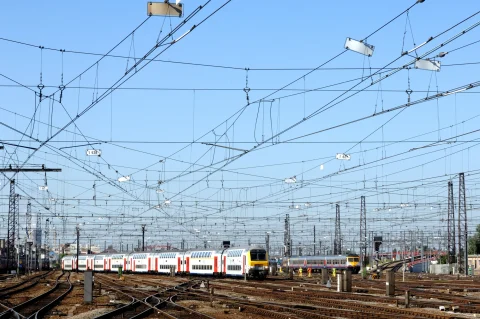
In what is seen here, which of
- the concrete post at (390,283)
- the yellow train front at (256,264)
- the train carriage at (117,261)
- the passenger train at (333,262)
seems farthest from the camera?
the passenger train at (333,262)

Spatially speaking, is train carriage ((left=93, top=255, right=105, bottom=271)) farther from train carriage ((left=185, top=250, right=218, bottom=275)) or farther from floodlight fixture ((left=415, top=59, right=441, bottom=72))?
floodlight fixture ((left=415, top=59, right=441, bottom=72))

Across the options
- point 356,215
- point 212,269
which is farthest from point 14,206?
point 356,215

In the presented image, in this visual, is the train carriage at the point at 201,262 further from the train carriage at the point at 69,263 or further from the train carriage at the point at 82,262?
the train carriage at the point at 69,263

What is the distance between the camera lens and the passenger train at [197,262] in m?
63.0

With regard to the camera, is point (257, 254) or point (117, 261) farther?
point (117, 261)

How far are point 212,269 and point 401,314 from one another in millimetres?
46414

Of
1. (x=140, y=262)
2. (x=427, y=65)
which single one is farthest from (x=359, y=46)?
(x=140, y=262)

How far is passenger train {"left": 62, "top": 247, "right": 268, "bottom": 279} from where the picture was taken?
63000mm

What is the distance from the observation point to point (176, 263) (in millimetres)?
79188

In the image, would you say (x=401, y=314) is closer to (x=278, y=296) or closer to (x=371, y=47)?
(x=371, y=47)

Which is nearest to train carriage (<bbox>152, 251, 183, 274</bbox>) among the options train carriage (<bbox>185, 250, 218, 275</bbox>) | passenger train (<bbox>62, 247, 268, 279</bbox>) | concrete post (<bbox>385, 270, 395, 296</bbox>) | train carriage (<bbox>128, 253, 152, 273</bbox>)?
passenger train (<bbox>62, 247, 268, 279</bbox>)

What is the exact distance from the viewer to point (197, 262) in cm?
7388

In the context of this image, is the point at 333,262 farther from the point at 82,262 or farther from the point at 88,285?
the point at 88,285

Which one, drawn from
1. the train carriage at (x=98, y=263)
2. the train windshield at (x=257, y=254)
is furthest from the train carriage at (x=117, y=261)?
the train windshield at (x=257, y=254)
